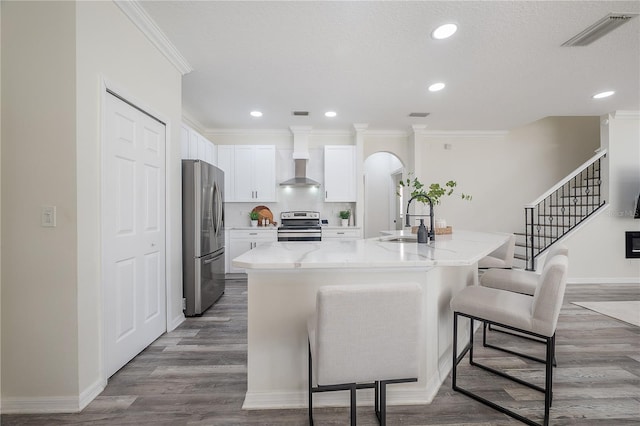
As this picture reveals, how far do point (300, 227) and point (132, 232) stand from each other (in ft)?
9.69

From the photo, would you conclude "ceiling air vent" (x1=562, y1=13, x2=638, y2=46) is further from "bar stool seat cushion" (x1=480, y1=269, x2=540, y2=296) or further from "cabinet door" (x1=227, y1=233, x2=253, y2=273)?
"cabinet door" (x1=227, y1=233, x2=253, y2=273)

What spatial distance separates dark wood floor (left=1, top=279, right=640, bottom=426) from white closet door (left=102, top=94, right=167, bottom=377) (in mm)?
225

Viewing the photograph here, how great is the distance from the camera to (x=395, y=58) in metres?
2.89

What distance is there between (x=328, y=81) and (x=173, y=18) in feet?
5.50

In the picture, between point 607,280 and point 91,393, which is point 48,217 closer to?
point 91,393

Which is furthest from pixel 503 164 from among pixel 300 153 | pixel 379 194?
pixel 300 153

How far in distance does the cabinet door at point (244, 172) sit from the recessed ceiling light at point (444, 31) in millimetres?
3592

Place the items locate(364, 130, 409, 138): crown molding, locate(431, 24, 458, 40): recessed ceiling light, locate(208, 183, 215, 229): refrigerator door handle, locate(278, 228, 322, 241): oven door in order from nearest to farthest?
1. locate(431, 24, 458, 40): recessed ceiling light
2. locate(208, 183, 215, 229): refrigerator door handle
3. locate(278, 228, 322, 241): oven door
4. locate(364, 130, 409, 138): crown molding

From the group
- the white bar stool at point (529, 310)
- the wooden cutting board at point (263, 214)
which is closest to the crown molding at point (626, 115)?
the white bar stool at point (529, 310)

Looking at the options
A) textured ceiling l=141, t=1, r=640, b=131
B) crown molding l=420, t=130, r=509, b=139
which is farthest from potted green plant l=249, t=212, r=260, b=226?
crown molding l=420, t=130, r=509, b=139

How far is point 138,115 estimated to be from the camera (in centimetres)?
232

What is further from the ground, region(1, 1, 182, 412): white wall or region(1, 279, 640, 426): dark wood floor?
region(1, 1, 182, 412): white wall

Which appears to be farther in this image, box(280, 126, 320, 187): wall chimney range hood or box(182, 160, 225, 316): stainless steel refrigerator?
box(280, 126, 320, 187): wall chimney range hood

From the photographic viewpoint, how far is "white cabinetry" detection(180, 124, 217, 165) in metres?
3.66
